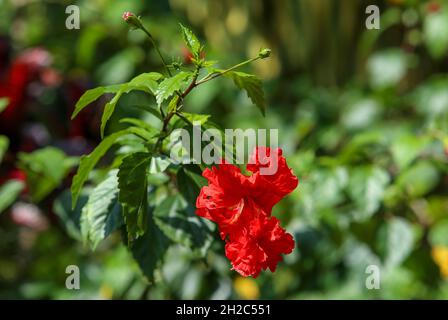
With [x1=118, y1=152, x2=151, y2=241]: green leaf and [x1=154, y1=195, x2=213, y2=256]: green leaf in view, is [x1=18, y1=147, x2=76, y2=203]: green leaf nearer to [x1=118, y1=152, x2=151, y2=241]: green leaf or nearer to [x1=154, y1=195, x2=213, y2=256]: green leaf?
[x1=154, y1=195, x2=213, y2=256]: green leaf

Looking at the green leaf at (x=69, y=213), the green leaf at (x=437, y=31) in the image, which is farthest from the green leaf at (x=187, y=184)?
the green leaf at (x=437, y=31)

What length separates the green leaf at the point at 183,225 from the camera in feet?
3.19

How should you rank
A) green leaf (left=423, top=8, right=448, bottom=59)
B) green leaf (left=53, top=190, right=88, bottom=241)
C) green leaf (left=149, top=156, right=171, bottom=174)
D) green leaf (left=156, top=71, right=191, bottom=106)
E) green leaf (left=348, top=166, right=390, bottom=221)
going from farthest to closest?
1. green leaf (left=423, top=8, right=448, bottom=59)
2. green leaf (left=348, top=166, right=390, bottom=221)
3. green leaf (left=53, top=190, right=88, bottom=241)
4. green leaf (left=149, top=156, right=171, bottom=174)
5. green leaf (left=156, top=71, right=191, bottom=106)

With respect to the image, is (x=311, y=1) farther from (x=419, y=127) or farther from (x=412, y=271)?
(x=412, y=271)

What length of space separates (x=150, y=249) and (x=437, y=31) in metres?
1.22

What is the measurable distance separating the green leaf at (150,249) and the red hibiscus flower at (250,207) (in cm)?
20

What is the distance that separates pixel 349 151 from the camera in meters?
1.41

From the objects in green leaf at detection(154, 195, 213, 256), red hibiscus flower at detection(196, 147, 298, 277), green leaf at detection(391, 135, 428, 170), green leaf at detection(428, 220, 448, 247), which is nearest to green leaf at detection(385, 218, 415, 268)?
green leaf at detection(391, 135, 428, 170)

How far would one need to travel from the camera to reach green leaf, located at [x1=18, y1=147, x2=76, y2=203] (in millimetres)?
1252

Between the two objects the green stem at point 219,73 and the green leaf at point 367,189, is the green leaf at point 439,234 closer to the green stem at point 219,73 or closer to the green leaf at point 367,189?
the green leaf at point 367,189

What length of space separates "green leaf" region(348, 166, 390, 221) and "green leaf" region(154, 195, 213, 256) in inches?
18.2

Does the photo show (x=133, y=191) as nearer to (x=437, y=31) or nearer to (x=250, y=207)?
(x=250, y=207)

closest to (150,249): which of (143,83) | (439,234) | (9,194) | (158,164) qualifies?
(158,164)
